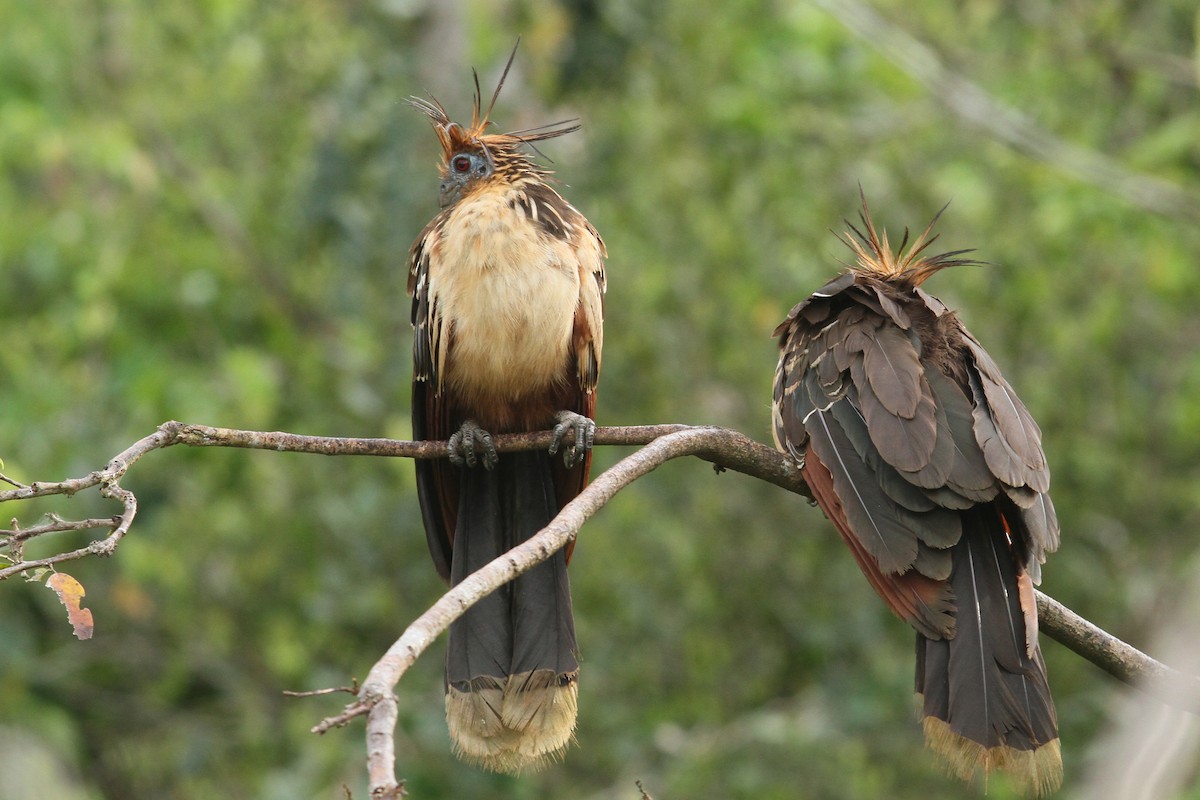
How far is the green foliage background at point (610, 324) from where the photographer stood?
613cm

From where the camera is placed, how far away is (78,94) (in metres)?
7.04

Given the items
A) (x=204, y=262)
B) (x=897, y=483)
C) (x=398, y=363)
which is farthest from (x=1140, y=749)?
(x=204, y=262)

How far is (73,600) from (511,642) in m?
1.53

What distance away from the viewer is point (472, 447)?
12.0ft

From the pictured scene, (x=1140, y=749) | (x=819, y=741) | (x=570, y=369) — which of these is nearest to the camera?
(x=1140, y=749)

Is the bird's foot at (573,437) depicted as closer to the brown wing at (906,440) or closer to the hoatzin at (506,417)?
the hoatzin at (506,417)

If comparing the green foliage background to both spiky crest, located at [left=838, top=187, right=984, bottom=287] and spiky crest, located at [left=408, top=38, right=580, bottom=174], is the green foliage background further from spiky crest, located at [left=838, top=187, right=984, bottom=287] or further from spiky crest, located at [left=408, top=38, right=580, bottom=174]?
spiky crest, located at [left=838, top=187, right=984, bottom=287]

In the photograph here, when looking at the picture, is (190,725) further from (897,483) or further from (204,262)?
(897,483)

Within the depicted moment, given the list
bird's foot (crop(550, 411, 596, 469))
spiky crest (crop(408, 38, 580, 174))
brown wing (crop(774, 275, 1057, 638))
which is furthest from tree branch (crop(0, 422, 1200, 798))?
spiky crest (crop(408, 38, 580, 174))

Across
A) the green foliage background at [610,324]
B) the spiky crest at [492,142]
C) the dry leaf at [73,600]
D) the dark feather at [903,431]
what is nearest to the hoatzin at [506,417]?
the spiky crest at [492,142]

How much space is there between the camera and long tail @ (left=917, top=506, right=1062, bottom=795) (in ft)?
9.00

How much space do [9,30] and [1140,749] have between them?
259 inches

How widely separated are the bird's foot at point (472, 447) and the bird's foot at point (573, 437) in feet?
0.69

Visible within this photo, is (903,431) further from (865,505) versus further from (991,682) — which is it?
(991,682)
